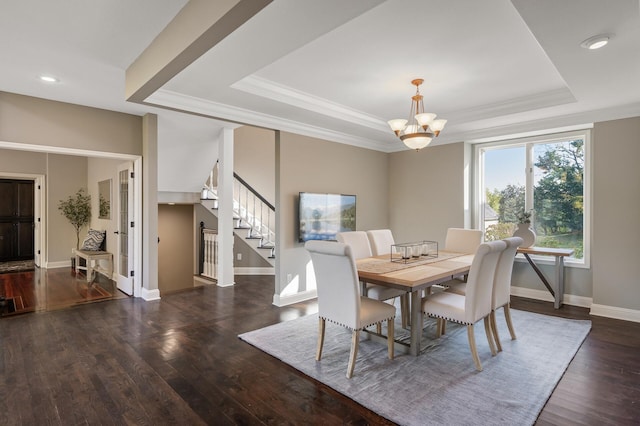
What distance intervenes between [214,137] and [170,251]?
346 centimetres

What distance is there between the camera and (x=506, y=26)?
8.22 feet

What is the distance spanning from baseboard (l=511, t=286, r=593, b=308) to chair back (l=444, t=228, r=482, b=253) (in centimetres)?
142

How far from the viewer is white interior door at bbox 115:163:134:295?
5.02 m

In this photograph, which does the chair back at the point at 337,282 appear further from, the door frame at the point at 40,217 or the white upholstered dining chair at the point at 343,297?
the door frame at the point at 40,217

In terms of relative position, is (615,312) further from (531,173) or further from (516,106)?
(516,106)

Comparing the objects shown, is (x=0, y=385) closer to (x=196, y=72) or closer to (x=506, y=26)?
(x=196, y=72)

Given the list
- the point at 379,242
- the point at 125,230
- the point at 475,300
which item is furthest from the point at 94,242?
the point at 475,300

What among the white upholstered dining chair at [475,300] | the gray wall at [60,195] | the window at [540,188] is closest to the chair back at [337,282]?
the white upholstered dining chair at [475,300]

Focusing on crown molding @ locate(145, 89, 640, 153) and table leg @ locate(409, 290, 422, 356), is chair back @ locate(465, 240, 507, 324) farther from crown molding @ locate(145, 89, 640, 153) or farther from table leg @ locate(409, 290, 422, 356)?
crown molding @ locate(145, 89, 640, 153)

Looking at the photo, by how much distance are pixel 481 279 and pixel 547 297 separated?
2882mm

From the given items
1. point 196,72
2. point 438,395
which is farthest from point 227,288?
point 438,395

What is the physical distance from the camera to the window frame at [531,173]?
4668 mm

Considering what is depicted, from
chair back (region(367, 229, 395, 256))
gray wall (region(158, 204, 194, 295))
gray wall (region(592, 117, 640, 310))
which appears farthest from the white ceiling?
gray wall (region(158, 204, 194, 295))

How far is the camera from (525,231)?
4793mm
